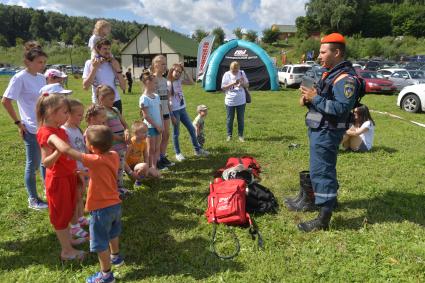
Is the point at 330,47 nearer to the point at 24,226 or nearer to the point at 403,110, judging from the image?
the point at 24,226

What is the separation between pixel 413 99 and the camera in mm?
12484

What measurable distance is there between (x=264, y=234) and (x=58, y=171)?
2.19 metres

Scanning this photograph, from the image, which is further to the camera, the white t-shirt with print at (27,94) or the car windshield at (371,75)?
the car windshield at (371,75)

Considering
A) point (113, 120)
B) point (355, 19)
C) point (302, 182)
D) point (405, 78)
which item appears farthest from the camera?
point (355, 19)

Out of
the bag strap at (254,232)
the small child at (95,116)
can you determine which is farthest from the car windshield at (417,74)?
the small child at (95,116)

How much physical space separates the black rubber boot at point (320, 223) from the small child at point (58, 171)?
92.9 inches

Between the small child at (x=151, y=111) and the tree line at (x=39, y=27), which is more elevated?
the tree line at (x=39, y=27)

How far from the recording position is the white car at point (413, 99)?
12227mm

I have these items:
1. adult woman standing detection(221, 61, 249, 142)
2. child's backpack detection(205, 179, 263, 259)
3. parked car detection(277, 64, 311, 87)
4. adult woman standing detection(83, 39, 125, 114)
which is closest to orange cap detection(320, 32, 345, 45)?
child's backpack detection(205, 179, 263, 259)

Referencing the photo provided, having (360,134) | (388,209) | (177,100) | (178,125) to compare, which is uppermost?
(177,100)

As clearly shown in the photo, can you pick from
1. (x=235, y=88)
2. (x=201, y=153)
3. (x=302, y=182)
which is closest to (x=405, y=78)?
(x=235, y=88)

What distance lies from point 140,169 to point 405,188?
3832 mm

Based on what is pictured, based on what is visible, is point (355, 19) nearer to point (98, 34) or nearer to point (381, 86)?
point (381, 86)

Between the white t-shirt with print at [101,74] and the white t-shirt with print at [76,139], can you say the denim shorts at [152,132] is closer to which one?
→ the white t-shirt with print at [101,74]
